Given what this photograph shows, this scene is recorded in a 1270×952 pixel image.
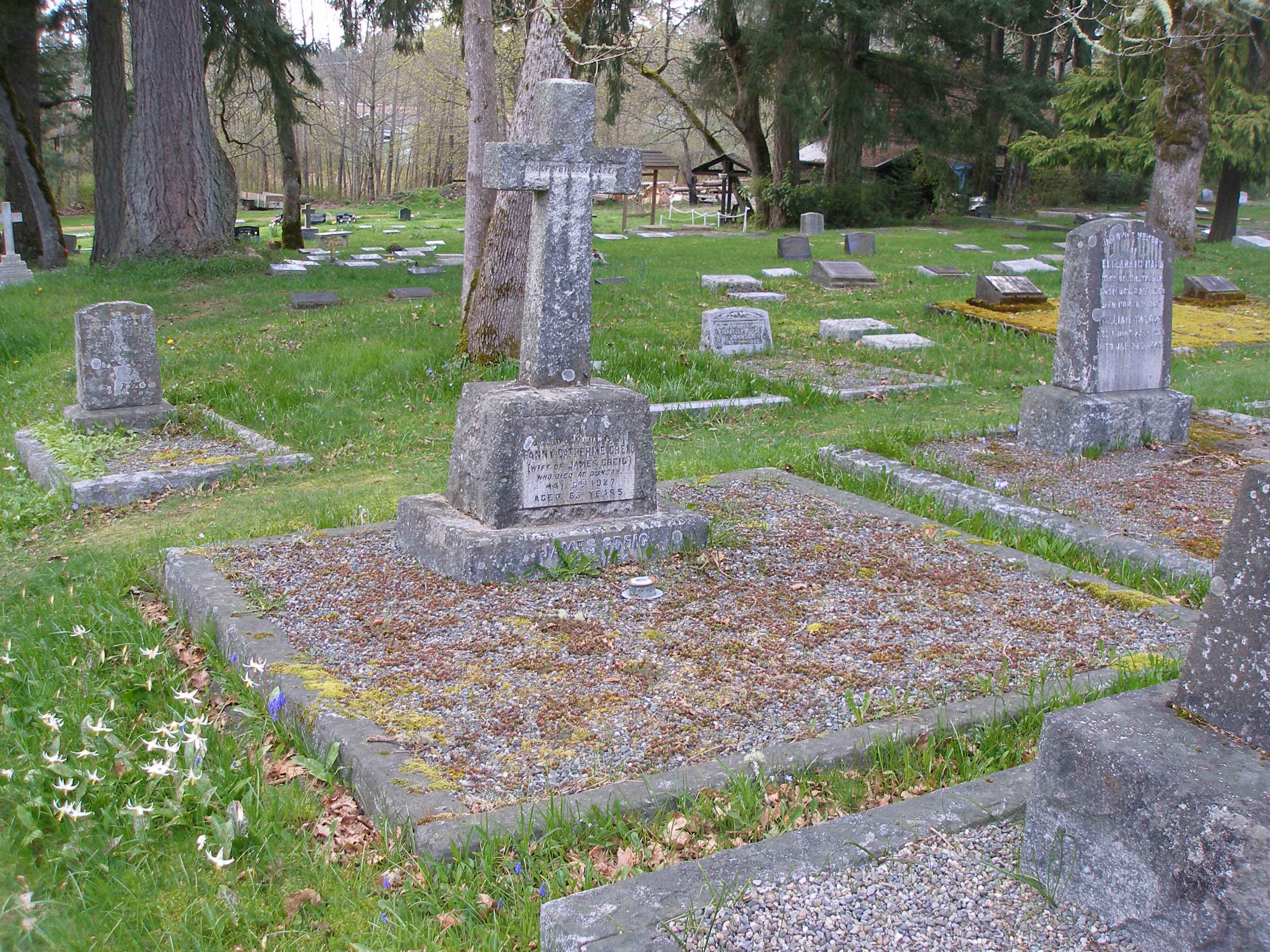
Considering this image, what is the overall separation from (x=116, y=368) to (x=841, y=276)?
12162 mm

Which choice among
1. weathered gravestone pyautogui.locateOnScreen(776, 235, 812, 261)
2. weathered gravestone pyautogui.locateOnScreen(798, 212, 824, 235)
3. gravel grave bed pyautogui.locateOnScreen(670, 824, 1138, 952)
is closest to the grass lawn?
gravel grave bed pyautogui.locateOnScreen(670, 824, 1138, 952)

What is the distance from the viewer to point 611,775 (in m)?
3.34

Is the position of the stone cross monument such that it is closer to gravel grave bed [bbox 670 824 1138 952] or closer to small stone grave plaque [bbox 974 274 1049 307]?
small stone grave plaque [bbox 974 274 1049 307]

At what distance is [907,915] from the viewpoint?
2.44 m

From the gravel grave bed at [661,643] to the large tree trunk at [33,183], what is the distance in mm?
18379

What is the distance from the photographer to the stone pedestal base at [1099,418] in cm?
743

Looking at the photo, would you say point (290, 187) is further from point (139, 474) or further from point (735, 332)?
point (139, 474)

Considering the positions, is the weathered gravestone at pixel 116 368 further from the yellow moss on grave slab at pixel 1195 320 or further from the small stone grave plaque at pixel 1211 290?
the small stone grave plaque at pixel 1211 290

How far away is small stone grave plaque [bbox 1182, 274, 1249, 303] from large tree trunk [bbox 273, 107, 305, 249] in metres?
16.6

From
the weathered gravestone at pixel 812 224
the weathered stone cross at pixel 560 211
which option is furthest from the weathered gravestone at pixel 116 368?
the weathered gravestone at pixel 812 224

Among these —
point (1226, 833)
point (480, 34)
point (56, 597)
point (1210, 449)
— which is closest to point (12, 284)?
point (480, 34)

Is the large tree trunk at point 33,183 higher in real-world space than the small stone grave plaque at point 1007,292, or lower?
higher

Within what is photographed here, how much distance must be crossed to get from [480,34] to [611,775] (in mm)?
9334

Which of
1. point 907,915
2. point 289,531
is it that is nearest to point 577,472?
point 289,531
